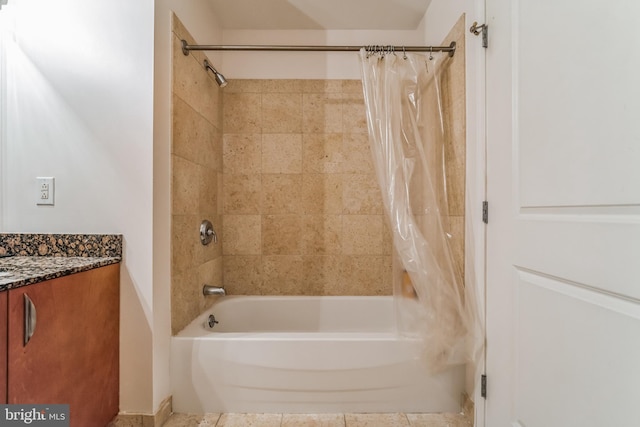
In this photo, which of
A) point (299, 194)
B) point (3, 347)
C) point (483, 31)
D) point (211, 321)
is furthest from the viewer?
point (299, 194)

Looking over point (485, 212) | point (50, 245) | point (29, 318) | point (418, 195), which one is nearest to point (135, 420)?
point (29, 318)

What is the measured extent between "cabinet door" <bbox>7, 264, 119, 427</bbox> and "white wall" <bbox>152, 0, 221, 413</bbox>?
0.54ft

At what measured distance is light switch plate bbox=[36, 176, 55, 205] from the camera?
1419mm

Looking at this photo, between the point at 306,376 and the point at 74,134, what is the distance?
152 centimetres

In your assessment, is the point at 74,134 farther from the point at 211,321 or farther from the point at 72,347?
the point at 211,321

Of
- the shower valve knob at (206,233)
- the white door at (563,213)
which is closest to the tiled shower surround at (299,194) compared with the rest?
the shower valve knob at (206,233)

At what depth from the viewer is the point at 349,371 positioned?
5.18 ft

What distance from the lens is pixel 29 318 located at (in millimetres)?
1014

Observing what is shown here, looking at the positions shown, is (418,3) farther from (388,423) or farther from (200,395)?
(200,395)

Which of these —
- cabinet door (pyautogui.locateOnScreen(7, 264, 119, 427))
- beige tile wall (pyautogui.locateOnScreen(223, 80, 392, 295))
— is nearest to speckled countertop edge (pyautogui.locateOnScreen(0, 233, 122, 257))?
cabinet door (pyautogui.locateOnScreen(7, 264, 119, 427))

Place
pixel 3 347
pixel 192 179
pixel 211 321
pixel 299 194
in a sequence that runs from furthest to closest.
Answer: pixel 299 194 < pixel 211 321 < pixel 192 179 < pixel 3 347

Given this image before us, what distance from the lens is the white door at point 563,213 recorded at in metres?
0.78

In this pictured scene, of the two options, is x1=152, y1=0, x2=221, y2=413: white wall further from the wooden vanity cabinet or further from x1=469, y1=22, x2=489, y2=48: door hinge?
x1=469, y1=22, x2=489, y2=48: door hinge

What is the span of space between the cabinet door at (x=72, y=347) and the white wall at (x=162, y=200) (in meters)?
0.16
